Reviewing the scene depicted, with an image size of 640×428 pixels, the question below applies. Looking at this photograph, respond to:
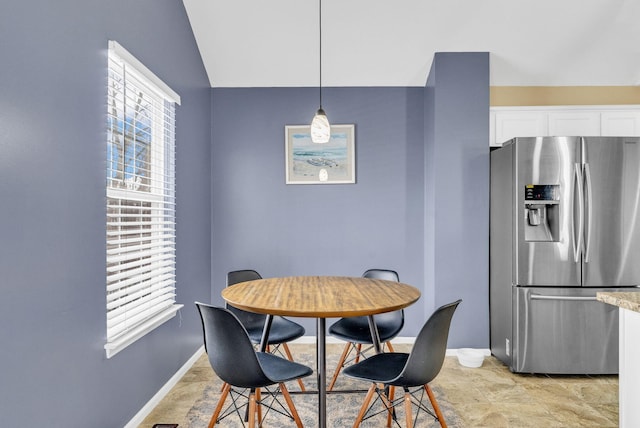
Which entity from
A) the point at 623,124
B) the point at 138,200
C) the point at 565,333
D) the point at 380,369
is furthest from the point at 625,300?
the point at 623,124

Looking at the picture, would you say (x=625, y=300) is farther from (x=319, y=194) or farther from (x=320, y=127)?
(x=319, y=194)

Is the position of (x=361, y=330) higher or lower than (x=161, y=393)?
higher

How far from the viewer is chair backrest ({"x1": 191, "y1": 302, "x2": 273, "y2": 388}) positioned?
169 cm

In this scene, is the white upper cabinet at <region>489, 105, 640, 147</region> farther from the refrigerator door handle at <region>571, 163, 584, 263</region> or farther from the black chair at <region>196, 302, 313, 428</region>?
the black chair at <region>196, 302, 313, 428</region>

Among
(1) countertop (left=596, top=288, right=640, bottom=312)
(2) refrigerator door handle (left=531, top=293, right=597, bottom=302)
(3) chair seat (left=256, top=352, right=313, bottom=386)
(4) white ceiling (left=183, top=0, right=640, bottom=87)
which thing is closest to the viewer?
(1) countertop (left=596, top=288, right=640, bottom=312)

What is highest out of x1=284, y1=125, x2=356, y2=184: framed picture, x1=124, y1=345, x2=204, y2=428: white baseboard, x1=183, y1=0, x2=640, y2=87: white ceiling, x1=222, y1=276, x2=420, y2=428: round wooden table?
x1=183, y1=0, x2=640, y2=87: white ceiling

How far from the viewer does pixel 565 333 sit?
300 centimetres

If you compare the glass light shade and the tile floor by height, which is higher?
the glass light shade

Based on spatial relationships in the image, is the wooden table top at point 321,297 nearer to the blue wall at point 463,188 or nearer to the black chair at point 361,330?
the black chair at point 361,330

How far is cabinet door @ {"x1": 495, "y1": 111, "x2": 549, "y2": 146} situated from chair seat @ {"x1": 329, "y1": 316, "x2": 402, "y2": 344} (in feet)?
6.92

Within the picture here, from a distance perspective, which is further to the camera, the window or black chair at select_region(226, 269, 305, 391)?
black chair at select_region(226, 269, 305, 391)

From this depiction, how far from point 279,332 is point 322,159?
1881mm

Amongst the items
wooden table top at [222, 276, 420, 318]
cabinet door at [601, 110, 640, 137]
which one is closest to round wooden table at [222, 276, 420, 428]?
wooden table top at [222, 276, 420, 318]

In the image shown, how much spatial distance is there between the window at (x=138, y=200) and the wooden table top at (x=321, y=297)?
576 millimetres
